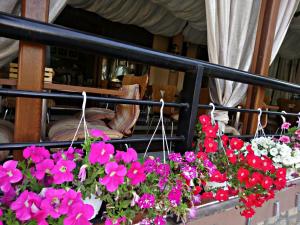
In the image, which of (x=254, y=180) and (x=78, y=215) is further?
(x=254, y=180)

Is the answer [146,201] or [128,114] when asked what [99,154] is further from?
[128,114]

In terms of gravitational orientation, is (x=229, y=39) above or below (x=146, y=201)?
above

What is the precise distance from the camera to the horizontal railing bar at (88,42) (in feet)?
2.67

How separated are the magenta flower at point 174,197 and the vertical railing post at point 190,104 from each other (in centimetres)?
40

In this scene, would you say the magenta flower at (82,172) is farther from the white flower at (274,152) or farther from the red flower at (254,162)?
the white flower at (274,152)

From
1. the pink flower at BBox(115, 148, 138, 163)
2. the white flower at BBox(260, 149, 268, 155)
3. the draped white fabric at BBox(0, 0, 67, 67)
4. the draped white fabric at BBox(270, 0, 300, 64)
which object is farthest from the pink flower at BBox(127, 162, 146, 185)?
the draped white fabric at BBox(270, 0, 300, 64)

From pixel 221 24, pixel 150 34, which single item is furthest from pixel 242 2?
pixel 150 34

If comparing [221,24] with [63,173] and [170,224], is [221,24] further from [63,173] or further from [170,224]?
[63,173]

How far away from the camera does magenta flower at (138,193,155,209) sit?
2.96 ft

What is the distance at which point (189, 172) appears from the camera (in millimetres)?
1100

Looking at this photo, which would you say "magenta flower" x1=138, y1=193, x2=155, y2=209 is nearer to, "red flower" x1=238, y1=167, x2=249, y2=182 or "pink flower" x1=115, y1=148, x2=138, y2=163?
"pink flower" x1=115, y1=148, x2=138, y2=163

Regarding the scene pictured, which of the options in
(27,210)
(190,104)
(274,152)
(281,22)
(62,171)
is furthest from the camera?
(281,22)

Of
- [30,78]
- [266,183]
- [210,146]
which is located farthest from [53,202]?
[266,183]

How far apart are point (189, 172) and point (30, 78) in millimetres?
814
